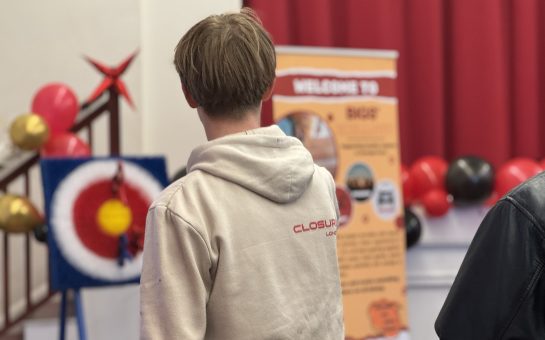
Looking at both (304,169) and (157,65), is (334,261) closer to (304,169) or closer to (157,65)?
(304,169)

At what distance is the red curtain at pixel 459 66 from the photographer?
4.75 m

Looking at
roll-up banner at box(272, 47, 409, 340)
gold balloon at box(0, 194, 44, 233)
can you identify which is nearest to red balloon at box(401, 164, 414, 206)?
roll-up banner at box(272, 47, 409, 340)

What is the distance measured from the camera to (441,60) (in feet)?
15.8

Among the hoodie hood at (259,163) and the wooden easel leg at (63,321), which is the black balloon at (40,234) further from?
the hoodie hood at (259,163)

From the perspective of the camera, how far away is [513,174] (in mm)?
4160

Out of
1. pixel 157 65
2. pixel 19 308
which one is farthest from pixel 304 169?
pixel 19 308

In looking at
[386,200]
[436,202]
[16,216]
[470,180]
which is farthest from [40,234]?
[470,180]

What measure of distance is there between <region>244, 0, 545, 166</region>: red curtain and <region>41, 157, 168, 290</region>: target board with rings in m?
2.05

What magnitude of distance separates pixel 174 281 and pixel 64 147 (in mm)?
2459

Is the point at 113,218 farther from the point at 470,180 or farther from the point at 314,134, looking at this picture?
the point at 470,180

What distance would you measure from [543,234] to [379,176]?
319 cm

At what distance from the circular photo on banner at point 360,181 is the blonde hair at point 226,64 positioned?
2.72m

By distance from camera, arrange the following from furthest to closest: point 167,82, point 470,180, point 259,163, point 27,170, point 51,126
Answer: point 167,82 < point 470,180 < point 27,170 < point 51,126 < point 259,163

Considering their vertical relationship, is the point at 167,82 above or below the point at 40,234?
above
